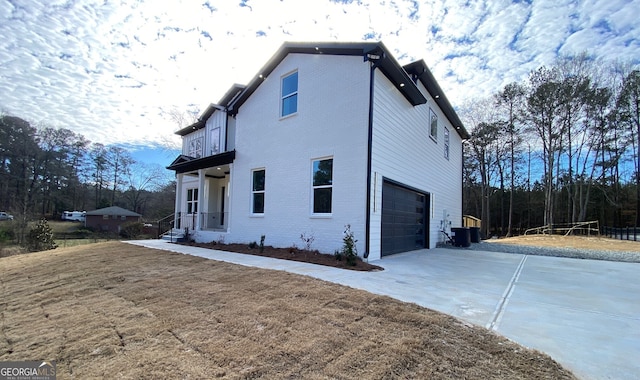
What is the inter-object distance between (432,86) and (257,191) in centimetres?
817

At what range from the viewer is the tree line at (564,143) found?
22.8 meters

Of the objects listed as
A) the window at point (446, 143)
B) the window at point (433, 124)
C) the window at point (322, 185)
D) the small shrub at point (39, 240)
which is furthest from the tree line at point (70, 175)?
the window at point (433, 124)

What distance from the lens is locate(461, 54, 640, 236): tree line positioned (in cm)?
2280

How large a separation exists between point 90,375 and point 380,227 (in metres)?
7.17

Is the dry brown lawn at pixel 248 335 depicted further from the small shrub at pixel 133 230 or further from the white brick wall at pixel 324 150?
the small shrub at pixel 133 230

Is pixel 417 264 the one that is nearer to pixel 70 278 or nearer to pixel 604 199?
pixel 70 278

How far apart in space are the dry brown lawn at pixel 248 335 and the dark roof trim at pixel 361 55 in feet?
20.5

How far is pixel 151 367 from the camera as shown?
251 cm

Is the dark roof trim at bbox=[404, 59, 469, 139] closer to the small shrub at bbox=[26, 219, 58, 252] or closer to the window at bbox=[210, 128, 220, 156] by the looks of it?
the window at bbox=[210, 128, 220, 156]

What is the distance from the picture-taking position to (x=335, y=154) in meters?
8.73

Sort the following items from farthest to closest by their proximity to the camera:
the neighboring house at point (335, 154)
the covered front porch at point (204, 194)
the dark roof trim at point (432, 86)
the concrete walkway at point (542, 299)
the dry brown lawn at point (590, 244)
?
the dry brown lawn at point (590, 244), the covered front porch at point (204, 194), the dark roof trim at point (432, 86), the neighboring house at point (335, 154), the concrete walkway at point (542, 299)

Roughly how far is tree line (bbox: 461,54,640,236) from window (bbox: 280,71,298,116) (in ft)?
74.1

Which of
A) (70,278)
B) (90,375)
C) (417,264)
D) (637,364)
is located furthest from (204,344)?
(417,264)

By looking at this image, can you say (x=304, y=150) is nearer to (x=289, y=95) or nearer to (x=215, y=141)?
(x=289, y=95)
